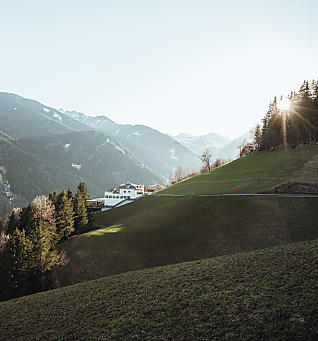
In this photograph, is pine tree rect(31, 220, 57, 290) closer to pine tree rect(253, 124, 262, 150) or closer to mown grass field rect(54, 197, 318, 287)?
mown grass field rect(54, 197, 318, 287)

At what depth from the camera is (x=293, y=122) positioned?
77.3 m

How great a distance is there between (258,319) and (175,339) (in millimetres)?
4738

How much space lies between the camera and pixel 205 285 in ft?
57.9

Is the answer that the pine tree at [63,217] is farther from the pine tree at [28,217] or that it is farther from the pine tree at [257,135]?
the pine tree at [257,135]

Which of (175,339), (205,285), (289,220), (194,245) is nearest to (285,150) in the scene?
(289,220)

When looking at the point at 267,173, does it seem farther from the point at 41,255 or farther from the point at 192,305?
the point at 41,255

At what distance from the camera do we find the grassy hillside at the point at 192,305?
12.0 meters

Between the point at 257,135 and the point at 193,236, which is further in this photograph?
the point at 257,135

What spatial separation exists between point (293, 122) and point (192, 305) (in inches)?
3201

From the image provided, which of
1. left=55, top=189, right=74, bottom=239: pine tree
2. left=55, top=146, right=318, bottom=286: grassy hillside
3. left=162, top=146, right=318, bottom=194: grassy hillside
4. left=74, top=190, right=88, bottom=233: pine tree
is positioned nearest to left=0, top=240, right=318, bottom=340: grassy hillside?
left=55, top=146, right=318, bottom=286: grassy hillside

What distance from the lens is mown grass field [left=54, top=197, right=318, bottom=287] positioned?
30.5 metres

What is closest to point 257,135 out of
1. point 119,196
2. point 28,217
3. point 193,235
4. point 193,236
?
point 119,196

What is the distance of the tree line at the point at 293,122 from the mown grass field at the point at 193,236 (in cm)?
4504

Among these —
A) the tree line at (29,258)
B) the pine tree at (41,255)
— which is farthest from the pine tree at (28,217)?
the pine tree at (41,255)
